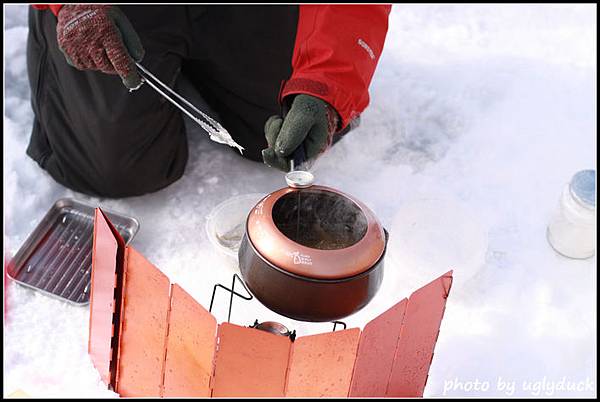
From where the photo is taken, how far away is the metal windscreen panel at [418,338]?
155 centimetres

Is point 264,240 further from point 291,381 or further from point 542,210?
point 542,210

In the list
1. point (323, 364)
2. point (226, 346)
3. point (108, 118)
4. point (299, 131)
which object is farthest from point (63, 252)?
point (323, 364)

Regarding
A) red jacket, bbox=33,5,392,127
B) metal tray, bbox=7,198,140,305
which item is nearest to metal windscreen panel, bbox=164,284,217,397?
metal tray, bbox=7,198,140,305

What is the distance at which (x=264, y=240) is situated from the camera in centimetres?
161

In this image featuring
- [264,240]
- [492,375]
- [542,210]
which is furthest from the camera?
[542,210]

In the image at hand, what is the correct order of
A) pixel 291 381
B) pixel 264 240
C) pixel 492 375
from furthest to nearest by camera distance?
pixel 492 375, pixel 264 240, pixel 291 381

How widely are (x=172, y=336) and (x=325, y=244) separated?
0.41 m

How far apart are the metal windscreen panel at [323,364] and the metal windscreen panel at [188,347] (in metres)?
0.17

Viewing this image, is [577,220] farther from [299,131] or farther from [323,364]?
[323,364]

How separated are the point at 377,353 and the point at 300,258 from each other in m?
0.25

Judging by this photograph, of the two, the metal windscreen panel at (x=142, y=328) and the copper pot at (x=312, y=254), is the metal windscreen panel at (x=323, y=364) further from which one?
the metal windscreen panel at (x=142, y=328)

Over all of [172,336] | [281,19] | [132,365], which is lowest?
[132,365]

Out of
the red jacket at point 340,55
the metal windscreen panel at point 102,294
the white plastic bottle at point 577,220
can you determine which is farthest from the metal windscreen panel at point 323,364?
the white plastic bottle at point 577,220

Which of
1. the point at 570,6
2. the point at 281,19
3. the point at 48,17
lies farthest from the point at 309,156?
the point at 570,6
